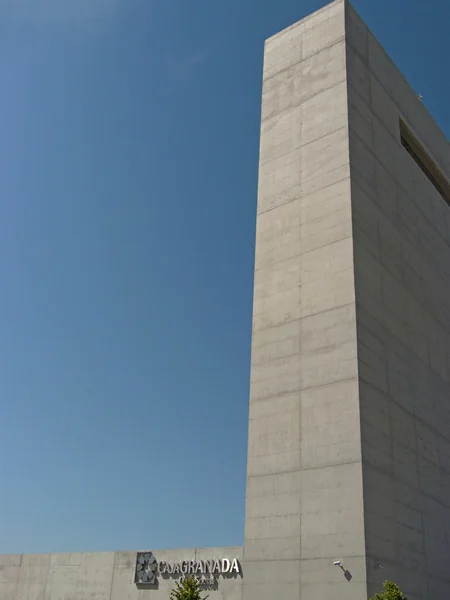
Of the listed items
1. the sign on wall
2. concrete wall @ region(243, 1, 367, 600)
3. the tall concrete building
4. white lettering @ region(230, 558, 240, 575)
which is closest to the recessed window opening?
the tall concrete building

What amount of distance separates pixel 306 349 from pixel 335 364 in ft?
4.58

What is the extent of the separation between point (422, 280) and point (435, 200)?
663 centimetres

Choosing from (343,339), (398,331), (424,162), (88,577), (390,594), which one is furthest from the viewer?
(424,162)

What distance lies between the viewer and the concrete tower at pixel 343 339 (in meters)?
19.3

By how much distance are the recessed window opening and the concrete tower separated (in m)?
0.40

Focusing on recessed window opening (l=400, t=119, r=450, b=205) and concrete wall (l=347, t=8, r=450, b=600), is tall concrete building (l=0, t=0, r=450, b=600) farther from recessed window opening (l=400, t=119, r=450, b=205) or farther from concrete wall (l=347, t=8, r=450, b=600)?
recessed window opening (l=400, t=119, r=450, b=205)

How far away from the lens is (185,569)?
78.2 ft

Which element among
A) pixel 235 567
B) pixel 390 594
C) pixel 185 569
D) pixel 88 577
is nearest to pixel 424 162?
pixel 235 567

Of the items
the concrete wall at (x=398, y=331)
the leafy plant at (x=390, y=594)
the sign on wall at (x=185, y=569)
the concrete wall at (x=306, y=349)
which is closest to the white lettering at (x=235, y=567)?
the sign on wall at (x=185, y=569)

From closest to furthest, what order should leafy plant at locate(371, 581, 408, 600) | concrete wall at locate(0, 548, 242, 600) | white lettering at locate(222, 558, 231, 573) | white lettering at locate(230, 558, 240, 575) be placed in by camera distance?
leafy plant at locate(371, 581, 408, 600) < white lettering at locate(230, 558, 240, 575) < white lettering at locate(222, 558, 231, 573) < concrete wall at locate(0, 548, 242, 600)

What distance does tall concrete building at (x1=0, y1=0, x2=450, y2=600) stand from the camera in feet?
63.7

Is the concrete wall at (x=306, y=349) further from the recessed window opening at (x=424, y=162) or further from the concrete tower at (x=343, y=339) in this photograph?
the recessed window opening at (x=424, y=162)

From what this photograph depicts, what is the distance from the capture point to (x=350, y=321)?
21.4 meters

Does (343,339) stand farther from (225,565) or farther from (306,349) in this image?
(225,565)
